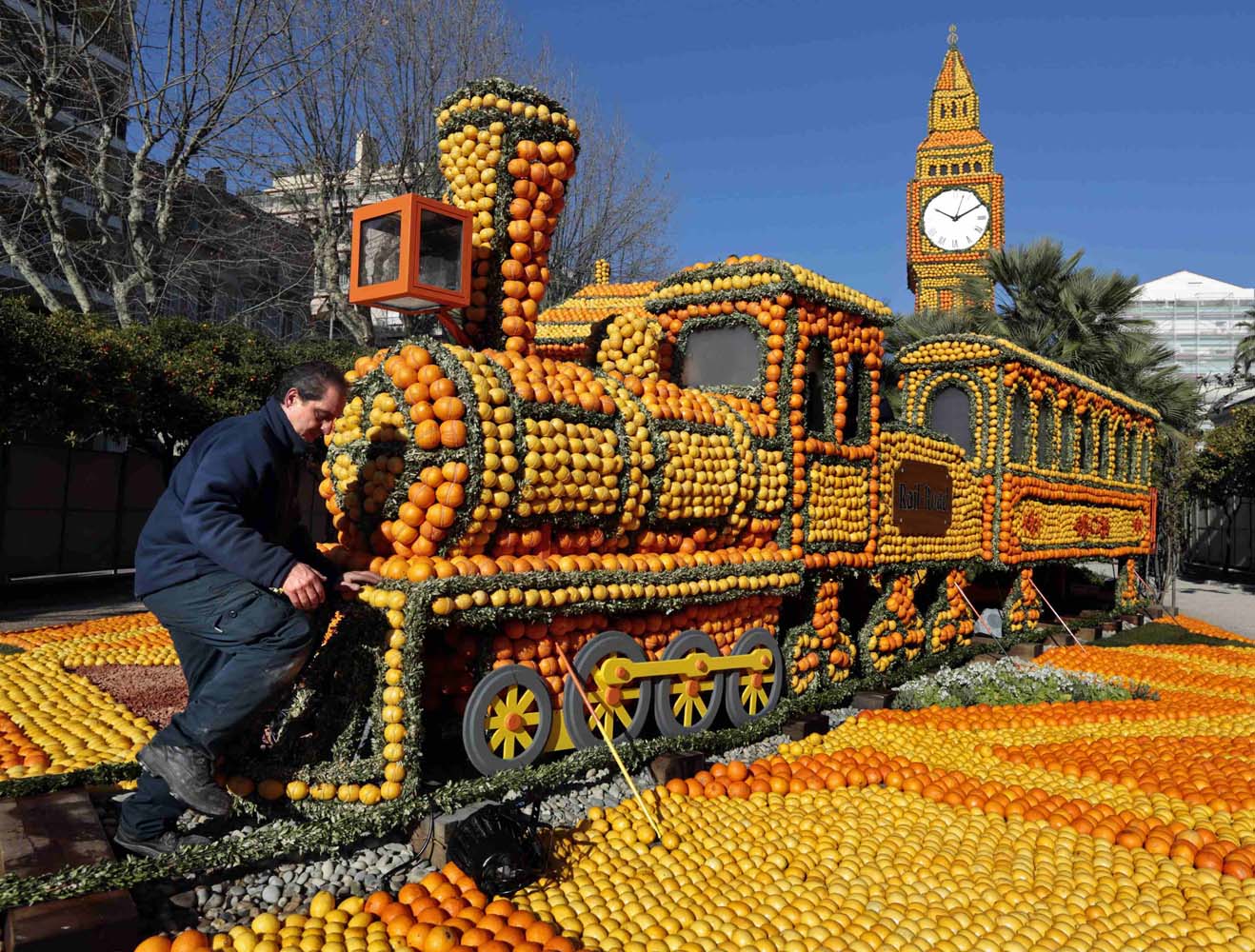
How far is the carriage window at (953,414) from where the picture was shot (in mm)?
11414

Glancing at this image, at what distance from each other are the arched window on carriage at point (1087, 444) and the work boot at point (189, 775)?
45.3 ft

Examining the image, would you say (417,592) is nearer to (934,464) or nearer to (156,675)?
(156,675)

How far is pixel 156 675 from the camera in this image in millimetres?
6848

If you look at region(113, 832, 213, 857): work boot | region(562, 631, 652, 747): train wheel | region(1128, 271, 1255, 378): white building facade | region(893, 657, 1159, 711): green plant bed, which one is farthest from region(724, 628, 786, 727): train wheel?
region(1128, 271, 1255, 378): white building facade

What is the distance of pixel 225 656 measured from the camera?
369 cm

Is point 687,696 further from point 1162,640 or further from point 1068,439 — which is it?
point 1068,439

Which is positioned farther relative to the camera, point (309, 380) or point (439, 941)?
point (309, 380)

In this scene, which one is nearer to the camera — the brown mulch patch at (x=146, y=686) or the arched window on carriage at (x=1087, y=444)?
the brown mulch patch at (x=146, y=686)

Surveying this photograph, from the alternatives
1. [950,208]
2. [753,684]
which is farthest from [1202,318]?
[753,684]


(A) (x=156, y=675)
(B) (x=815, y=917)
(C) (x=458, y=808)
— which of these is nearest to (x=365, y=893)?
(C) (x=458, y=808)

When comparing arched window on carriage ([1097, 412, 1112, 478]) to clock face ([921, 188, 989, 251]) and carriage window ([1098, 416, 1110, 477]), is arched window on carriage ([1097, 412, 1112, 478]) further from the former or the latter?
clock face ([921, 188, 989, 251])

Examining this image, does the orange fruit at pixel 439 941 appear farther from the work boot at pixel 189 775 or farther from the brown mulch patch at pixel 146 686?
the brown mulch patch at pixel 146 686

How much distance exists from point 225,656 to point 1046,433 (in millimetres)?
11778

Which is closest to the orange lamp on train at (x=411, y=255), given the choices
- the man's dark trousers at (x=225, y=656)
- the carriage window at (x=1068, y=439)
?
the man's dark trousers at (x=225, y=656)
